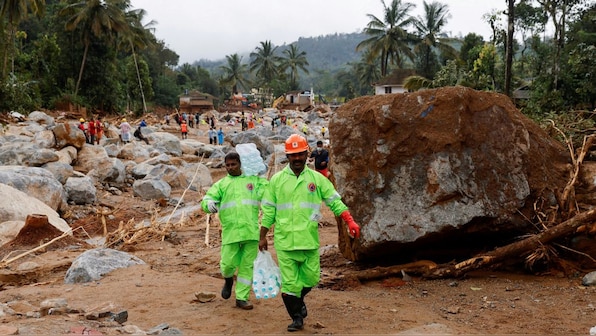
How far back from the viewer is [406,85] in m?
26.2

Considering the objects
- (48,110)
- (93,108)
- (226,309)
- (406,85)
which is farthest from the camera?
(93,108)

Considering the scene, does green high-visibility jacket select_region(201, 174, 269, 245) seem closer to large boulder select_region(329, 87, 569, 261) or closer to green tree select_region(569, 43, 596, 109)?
large boulder select_region(329, 87, 569, 261)

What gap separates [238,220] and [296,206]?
692mm

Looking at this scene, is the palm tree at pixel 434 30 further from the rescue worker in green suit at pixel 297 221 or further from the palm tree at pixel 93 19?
the rescue worker in green suit at pixel 297 221

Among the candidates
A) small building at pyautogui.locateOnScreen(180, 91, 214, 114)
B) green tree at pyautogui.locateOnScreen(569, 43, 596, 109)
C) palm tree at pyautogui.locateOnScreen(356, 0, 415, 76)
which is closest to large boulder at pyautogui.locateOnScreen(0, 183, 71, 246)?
green tree at pyautogui.locateOnScreen(569, 43, 596, 109)

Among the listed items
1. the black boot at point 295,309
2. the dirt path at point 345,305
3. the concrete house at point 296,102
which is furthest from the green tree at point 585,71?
the concrete house at point 296,102

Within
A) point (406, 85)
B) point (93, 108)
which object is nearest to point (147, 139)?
point (406, 85)

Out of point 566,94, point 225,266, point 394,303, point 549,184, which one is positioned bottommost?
point 394,303

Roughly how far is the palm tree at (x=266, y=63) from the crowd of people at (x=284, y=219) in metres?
64.7

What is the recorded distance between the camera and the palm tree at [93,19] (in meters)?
32.6

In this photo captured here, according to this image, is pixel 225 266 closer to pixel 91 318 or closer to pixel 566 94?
pixel 91 318

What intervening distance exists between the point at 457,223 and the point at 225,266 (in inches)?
90.6

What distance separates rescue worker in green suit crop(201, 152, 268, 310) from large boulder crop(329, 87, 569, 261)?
1.36m

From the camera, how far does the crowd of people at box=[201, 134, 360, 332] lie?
165 inches
